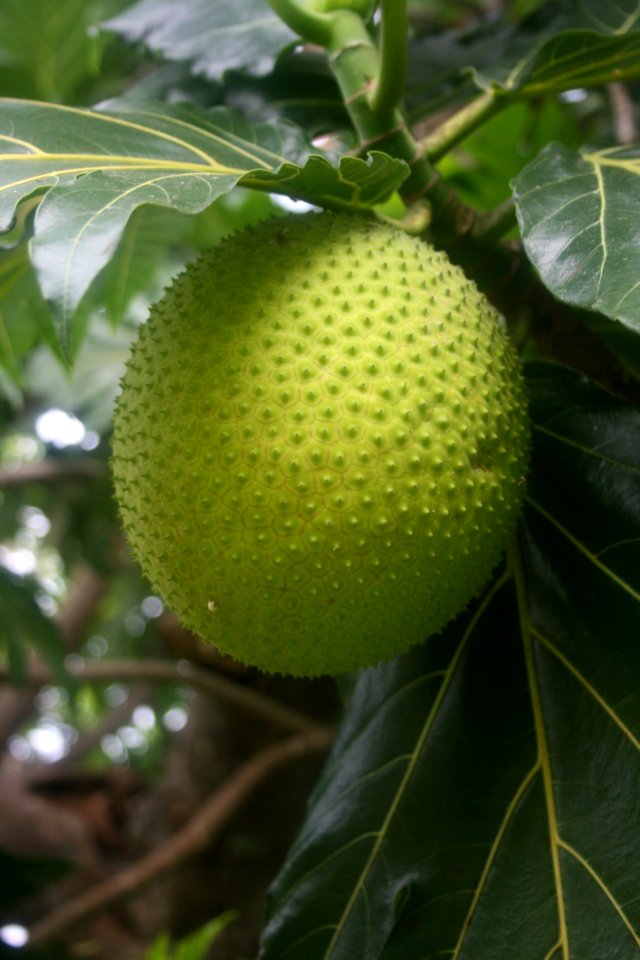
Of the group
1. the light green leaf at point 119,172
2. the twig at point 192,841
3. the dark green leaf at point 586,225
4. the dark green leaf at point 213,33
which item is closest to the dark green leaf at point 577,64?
the dark green leaf at point 586,225

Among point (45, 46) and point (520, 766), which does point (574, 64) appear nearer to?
point (520, 766)

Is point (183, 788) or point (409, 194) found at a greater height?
point (409, 194)

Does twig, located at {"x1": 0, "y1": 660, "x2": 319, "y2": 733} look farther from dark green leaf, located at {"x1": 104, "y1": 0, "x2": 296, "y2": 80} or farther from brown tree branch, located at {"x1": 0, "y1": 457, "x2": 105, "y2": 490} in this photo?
dark green leaf, located at {"x1": 104, "y1": 0, "x2": 296, "y2": 80}

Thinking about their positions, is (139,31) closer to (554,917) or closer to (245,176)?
(245,176)

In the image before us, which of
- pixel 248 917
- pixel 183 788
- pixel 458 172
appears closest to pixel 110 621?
pixel 183 788

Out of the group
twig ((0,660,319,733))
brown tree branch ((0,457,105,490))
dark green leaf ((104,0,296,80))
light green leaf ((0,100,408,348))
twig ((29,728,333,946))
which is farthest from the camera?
brown tree branch ((0,457,105,490))

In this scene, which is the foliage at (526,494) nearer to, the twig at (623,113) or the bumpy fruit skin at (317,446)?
the bumpy fruit skin at (317,446)

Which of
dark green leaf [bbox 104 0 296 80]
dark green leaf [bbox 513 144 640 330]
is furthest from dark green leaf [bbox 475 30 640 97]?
dark green leaf [bbox 104 0 296 80]
